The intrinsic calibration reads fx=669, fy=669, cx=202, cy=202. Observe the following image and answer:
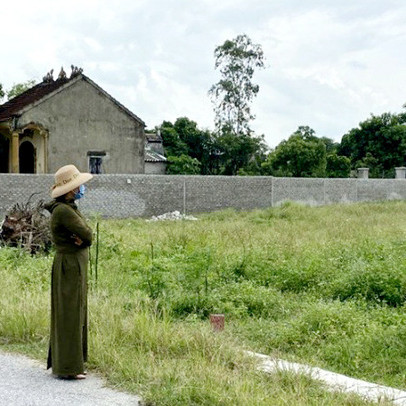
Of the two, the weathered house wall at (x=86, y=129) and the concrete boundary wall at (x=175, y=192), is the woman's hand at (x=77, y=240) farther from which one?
the weathered house wall at (x=86, y=129)

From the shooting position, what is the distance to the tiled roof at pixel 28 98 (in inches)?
1091

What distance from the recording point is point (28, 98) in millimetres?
29578

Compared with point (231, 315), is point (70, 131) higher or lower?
higher

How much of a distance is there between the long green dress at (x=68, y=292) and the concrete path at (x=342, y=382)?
1548 millimetres

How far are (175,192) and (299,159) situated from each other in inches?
703

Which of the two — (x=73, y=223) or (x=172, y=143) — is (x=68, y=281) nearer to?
(x=73, y=223)

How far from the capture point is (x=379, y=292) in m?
8.66

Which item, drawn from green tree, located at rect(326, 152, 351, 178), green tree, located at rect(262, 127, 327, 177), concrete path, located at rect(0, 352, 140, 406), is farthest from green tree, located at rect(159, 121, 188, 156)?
concrete path, located at rect(0, 352, 140, 406)

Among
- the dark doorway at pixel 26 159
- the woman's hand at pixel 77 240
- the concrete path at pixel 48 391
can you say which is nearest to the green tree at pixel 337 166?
the dark doorway at pixel 26 159

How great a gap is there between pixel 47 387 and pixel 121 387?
624 mm

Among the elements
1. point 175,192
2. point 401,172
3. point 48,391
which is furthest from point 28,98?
point 48,391

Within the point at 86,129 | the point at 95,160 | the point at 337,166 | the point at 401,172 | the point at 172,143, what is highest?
the point at 172,143

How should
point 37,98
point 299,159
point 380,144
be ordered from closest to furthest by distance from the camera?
point 37,98, point 299,159, point 380,144

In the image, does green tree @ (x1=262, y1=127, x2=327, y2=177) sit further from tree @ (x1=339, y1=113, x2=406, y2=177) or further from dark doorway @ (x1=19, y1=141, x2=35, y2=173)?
dark doorway @ (x1=19, y1=141, x2=35, y2=173)
